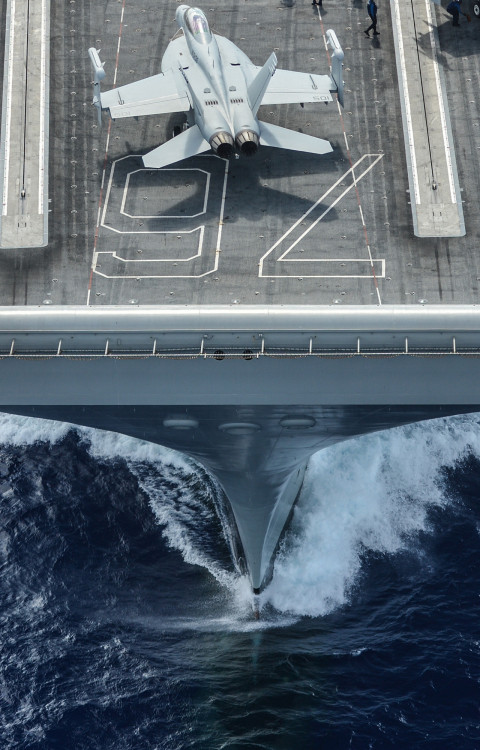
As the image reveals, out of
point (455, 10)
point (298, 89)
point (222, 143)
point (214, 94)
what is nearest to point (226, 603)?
point (222, 143)

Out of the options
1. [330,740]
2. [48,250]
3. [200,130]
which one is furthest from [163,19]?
[330,740]

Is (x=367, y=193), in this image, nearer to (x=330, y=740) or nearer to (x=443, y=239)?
(x=443, y=239)

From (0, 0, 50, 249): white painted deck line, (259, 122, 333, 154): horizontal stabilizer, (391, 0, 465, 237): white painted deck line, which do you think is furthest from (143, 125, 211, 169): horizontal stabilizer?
(391, 0, 465, 237): white painted deck line

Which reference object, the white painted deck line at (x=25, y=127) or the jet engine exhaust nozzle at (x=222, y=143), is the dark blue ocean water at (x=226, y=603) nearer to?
the white painted deck line at (x=25, y=127)

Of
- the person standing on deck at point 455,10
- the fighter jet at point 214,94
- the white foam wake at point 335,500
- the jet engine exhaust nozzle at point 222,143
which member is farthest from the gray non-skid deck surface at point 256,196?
the white foam wake at point 335,500

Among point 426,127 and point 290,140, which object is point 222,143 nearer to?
point 290,140
